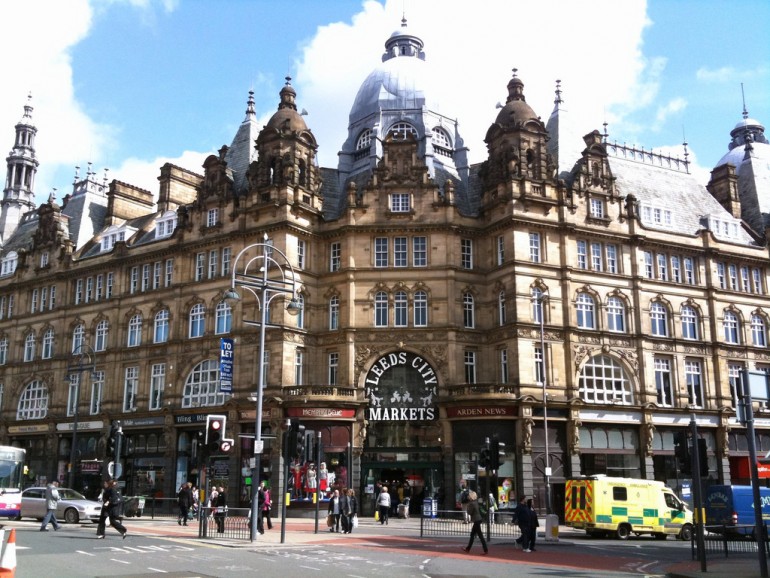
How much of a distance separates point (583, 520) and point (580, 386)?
14269mm

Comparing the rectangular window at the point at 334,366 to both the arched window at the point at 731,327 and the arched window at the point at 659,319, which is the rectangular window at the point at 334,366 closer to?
the arched window at the point at 659,319

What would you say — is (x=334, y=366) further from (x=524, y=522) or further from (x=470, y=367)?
(x=524, y=522)

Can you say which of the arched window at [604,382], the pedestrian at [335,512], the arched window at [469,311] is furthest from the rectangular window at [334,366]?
the pedestrian at [335,512]

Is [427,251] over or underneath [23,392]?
over

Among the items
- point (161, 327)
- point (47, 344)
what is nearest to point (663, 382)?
point (161, 327)

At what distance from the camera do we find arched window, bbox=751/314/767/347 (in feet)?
179

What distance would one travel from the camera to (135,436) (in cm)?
5412

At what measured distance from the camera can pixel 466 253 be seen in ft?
165

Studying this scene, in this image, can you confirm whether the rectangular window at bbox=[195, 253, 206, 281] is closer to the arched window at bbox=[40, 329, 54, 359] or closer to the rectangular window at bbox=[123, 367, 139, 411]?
the rectangular window at bbox=[123, 367, 139, 411]

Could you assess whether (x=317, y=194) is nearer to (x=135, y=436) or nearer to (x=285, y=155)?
(x=285, y=155)

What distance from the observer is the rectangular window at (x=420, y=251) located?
49.6 m

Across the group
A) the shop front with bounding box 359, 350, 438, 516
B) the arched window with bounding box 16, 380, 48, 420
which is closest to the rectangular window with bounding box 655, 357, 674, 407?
the shop front with bounding box 359, 350, 438, 516

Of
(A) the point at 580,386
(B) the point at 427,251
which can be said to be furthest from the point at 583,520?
(B) the point at 427,251

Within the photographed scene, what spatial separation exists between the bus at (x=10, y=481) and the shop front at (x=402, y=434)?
17.9 meters
